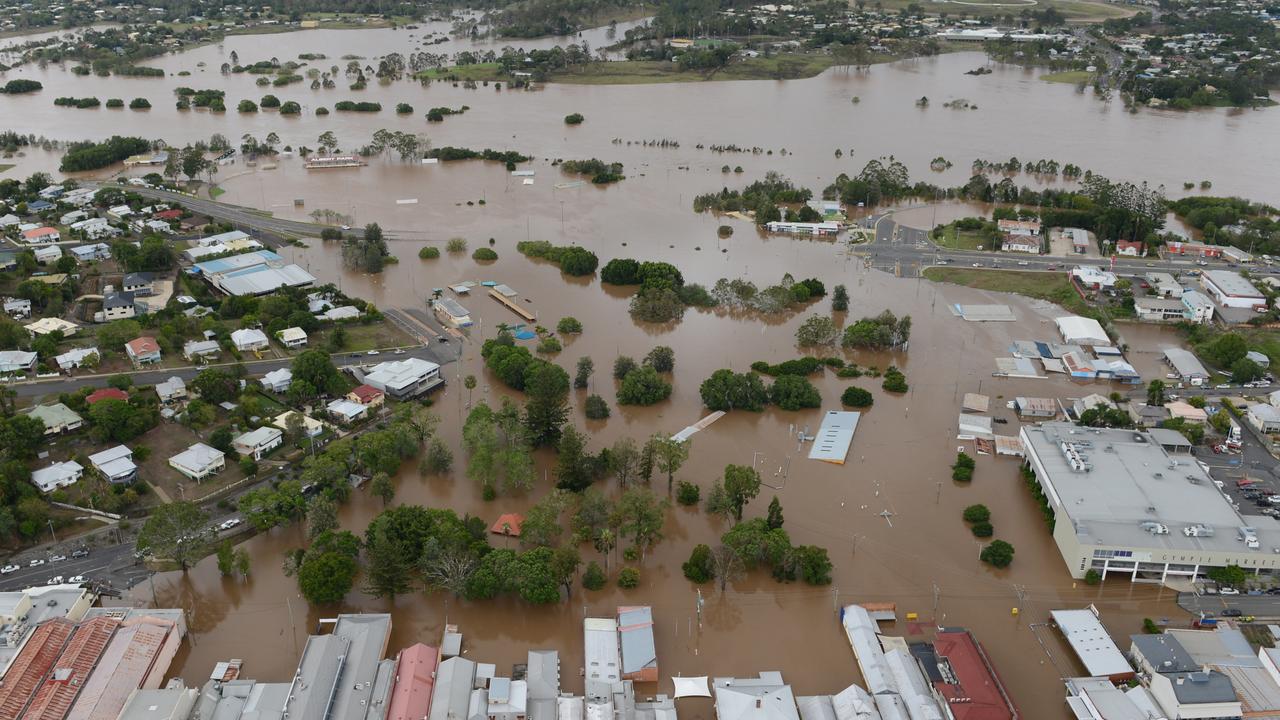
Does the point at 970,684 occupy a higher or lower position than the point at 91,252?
lower

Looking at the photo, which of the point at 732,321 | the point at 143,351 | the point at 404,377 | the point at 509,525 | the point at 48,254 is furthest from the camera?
the point at 48,254

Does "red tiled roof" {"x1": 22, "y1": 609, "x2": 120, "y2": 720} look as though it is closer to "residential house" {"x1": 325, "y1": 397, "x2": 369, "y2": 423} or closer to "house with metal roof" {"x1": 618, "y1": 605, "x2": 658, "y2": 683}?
"residential house" {"x1": 325, "y1": 397, "x2": 369, "y2": 423}

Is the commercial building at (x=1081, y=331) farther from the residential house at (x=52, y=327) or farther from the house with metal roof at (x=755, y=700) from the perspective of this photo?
the residential house at (x=52, y=327)

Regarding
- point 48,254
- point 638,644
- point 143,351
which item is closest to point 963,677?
point 638,644

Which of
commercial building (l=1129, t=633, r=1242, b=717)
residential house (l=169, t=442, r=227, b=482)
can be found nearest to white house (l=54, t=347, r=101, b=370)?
residential house (l=169, t=442, r=227, b=482)

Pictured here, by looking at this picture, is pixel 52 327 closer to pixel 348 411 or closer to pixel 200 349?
pixel 200 349

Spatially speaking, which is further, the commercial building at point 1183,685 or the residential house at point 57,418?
the residential house at point 57,418

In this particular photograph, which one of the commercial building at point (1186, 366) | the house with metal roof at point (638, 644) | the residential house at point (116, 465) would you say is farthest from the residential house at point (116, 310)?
the commercial building at point (1186, 366)

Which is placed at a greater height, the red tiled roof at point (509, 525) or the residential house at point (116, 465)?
the residential house at point (116, 465)
